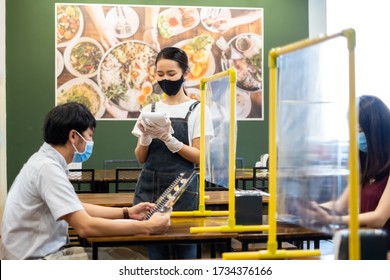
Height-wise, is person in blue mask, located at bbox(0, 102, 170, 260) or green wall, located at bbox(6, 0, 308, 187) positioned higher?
green wall, located at bbox(6, 0, 308, 187)

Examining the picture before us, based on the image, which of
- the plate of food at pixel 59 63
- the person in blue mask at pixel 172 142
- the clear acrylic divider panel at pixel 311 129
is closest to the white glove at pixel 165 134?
the person in blue mask at pixel 172 142

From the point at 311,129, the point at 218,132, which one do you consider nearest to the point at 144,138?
the point at 218,132

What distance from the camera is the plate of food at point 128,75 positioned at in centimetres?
591

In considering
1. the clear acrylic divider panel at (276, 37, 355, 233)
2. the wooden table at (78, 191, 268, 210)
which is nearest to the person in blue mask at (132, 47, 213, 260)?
the wooden table at (78, 191, 268, 210)

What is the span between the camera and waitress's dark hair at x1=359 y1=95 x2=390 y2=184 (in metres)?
1.96

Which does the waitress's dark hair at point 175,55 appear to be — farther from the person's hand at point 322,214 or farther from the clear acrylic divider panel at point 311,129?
the person's hand at point 322,214

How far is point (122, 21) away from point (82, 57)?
532mm

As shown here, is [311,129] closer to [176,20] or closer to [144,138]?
[144,138]

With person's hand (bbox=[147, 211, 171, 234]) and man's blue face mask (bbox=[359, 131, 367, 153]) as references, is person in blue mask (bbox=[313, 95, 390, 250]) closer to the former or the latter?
man's blue face mask (bbox=[359, 131, 367, 153])

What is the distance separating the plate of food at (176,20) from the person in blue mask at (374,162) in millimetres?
4147

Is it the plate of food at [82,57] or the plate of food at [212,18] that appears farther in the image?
the plate of food at [212,18]

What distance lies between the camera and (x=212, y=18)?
6039mm

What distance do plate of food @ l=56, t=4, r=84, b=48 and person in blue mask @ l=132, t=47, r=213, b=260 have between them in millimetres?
3527

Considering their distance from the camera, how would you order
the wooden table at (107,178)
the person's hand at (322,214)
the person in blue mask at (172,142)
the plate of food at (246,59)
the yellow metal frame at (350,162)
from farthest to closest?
the plate of food at (246,59) < the wooden table at (107,178) < the person in blue mask at (172,142) < the person's hand at (322,214) < the yellow metal frame at (350,162)
